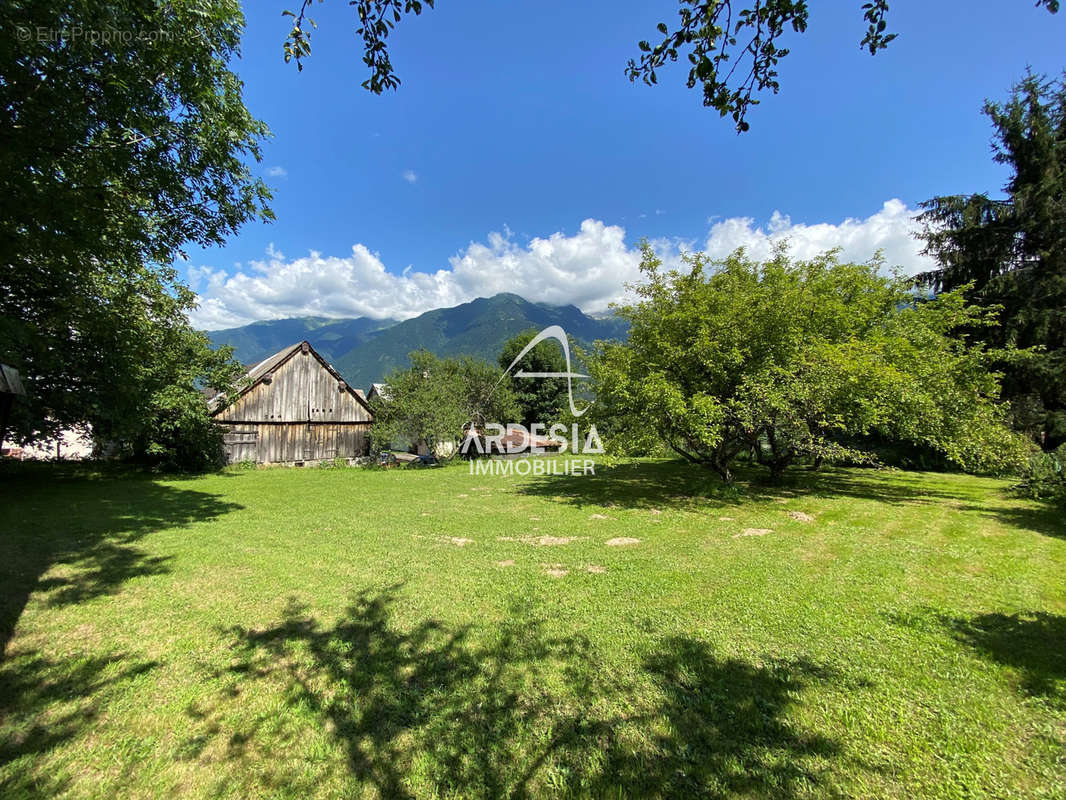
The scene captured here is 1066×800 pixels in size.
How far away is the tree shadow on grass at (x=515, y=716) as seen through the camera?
2.24 metres

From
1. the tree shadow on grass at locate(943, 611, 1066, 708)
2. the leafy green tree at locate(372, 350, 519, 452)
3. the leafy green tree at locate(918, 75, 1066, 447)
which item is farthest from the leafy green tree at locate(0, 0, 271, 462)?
the leafy green tree at locate(918, 75, 1066, 447)

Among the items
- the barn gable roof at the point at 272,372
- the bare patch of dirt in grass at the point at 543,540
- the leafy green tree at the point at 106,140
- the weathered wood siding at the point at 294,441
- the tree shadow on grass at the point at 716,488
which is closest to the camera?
the leafy green tree at the point at 106,140

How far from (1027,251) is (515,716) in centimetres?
2539

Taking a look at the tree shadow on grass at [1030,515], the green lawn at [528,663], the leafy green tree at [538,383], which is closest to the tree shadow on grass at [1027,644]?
the green lawn at [528,663]

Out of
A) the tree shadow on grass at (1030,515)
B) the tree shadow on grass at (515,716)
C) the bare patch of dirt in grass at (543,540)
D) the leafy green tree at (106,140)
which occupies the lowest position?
the tree shadow on grass at (1030,515)

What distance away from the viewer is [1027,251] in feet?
52.5

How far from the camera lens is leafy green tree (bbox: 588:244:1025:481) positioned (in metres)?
9.59

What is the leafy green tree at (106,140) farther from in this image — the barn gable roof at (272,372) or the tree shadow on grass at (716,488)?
the tree shadow on grass at (716,488)

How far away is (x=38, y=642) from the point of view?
344 cm

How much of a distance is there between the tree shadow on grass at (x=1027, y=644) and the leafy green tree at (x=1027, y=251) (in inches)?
649

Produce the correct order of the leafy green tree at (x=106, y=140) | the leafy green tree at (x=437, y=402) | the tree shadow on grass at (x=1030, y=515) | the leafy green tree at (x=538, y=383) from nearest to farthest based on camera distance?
1. the leafy green tree at (x=106, y=140)
2. the tree shadow on grass at (x=1030, y=515)
3. the leafy green tree at (x=437, y=402)
4. the leafy green tree at (x=538, y=383)

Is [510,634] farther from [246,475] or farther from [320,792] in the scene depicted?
[246,475]

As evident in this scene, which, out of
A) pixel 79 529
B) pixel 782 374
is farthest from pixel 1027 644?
pixel 79 529

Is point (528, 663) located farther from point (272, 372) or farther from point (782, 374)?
point (272, 372)
